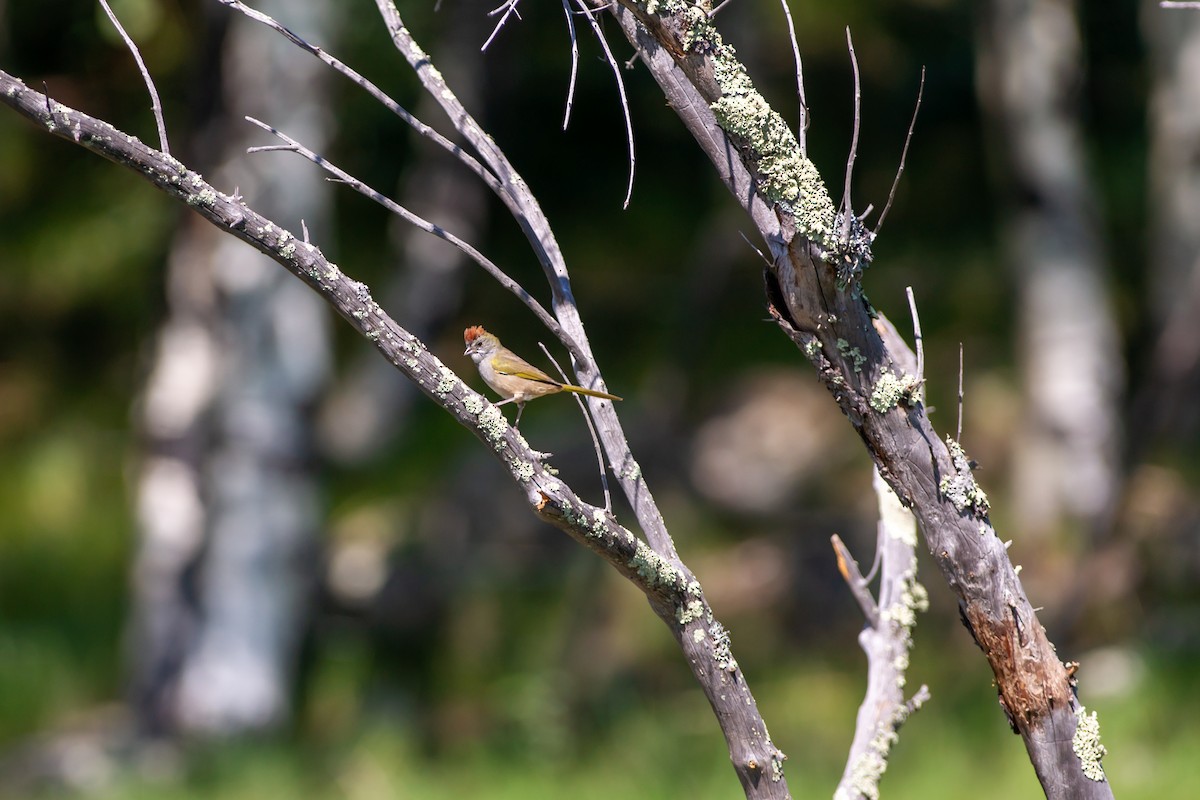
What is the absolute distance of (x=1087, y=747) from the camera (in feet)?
6.84

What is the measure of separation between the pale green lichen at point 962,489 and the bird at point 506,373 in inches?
75.2

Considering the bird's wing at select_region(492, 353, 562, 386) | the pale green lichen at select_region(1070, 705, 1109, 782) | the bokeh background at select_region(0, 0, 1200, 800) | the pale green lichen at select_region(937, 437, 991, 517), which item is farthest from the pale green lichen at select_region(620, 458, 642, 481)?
the bokeh background at select_region(0, 0, 1200, 800)

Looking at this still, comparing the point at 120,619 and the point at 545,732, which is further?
the point at 120,619

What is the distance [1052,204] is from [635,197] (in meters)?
5.05

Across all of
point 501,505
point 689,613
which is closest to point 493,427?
point 689,613

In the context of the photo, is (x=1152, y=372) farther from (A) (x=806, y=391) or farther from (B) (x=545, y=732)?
(B) (x=545, y=732)

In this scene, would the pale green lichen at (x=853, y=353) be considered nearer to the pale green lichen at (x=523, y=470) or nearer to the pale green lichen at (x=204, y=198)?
the pale green lichen at (x=523, y=470)

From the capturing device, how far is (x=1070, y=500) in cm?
709

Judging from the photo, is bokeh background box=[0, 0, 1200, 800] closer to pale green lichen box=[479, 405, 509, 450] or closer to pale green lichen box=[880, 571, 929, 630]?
pale green lichen box=[880, 571, 929, 630]

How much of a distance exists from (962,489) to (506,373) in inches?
93.6

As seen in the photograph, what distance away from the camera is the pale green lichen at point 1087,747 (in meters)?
2.07

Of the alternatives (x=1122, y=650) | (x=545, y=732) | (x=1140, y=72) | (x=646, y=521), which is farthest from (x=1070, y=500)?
(x=1140, y=72)

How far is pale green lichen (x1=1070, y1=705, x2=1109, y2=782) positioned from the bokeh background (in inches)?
141

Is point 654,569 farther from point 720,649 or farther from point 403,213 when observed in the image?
point 403,213
